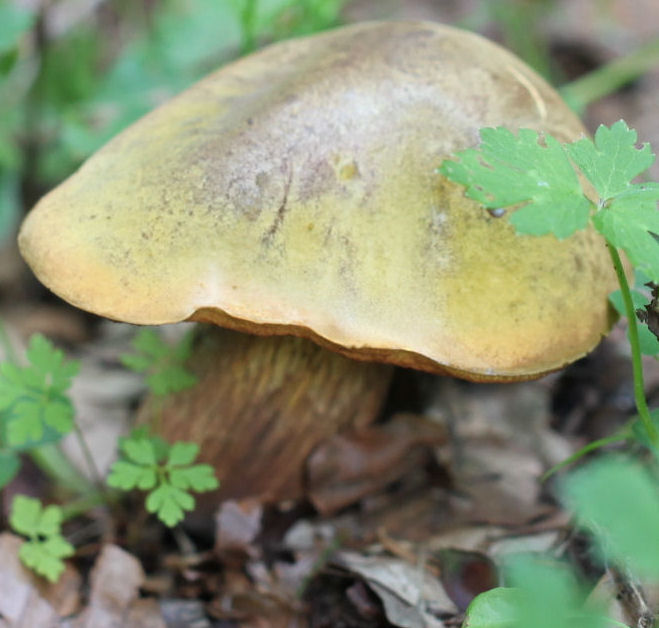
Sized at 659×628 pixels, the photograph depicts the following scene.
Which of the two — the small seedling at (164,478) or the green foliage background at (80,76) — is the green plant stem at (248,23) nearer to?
the green foliage background at (80,76)

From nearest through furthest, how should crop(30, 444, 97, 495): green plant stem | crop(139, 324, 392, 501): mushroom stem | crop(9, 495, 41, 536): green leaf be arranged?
1. crop(9, 495, 41, 536): green leaf
2. crop(139, 324, 392, 501): mushroom stem
3. crop(30, 444, 97, 495): green plant stem

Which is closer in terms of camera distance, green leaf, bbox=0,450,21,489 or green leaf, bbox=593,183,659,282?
green leaf, bbox=593,183,659,282

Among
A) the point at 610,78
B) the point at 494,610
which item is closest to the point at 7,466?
the point at 494,610

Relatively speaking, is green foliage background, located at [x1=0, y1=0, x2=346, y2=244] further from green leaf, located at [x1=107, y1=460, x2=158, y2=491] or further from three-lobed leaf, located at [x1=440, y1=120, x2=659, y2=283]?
three-lobed leaf, located at [x1=440, y1=120, x2=659, y2=283]

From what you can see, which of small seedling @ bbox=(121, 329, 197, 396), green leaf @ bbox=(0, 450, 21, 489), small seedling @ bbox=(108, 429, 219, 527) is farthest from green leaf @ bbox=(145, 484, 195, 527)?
green leaf @ bbox=(0, 450, 21, 489)

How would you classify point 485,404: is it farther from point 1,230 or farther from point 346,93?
point 1,230

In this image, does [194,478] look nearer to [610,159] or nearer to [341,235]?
[341,235]

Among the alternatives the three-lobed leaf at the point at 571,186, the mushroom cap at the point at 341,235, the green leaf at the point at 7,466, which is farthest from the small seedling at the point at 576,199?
the green leaf at the point at 7,466
